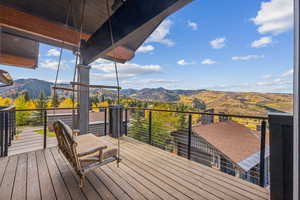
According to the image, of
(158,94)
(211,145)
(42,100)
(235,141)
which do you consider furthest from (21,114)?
(235,141)

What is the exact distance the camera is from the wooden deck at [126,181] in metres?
1.67

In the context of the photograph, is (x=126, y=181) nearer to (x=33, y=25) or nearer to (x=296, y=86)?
(x=296, y=86)

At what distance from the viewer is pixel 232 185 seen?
187 centimetres

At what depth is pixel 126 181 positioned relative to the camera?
194cm

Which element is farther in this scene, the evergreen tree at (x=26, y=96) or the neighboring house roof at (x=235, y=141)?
the evergreen tree at (x=26, y=96)

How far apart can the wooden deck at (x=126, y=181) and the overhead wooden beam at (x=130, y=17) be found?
225cm

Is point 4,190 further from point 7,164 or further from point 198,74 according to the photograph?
point 198,74

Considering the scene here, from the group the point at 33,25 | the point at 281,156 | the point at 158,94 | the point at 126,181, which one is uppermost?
the point at 33,25

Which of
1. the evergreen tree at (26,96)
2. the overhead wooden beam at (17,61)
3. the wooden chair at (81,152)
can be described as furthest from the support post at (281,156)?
the evergreen tree at (26,96)

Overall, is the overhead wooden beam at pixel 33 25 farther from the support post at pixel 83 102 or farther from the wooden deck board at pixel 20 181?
the wooden deck board at pixel 20 181

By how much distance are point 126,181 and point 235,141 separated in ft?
9.36

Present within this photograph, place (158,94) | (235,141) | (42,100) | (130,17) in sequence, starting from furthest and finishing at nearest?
1. (158,94)
2. (42,100)
3. (235,141)
4. (130,17)

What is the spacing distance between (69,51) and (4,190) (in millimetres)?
3432

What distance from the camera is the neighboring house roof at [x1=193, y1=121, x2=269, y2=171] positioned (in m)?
2.95
